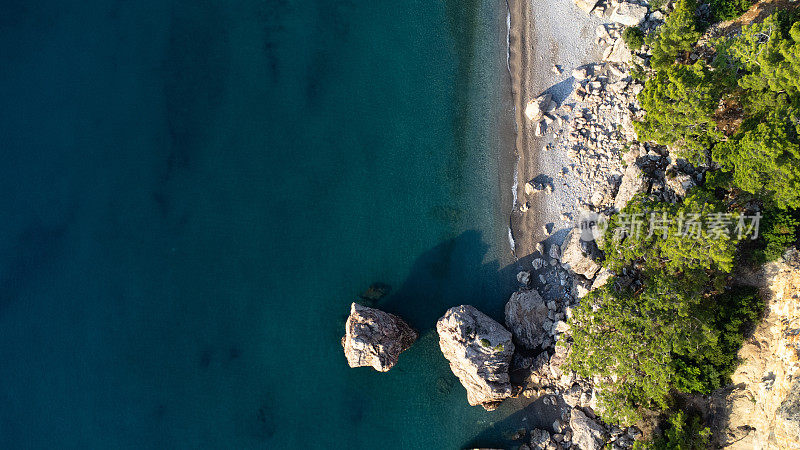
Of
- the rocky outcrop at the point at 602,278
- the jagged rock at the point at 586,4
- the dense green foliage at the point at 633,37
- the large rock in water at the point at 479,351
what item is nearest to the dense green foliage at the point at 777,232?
the rocky outcrop at the point at 602,278

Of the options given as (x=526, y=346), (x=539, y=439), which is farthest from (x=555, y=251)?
(x=539, y=439)

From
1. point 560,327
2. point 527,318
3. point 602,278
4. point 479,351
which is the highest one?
point 602,278

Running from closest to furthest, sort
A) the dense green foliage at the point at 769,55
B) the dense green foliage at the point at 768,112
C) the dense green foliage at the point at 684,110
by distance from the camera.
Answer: the dense green foliage at the point at 768,112 < the dense green foliage at the point at 769,55 < the dense green foliage at the point at 684,110

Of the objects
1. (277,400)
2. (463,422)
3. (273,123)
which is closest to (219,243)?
(273,123)

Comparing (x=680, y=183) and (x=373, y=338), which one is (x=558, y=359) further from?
(x=680, y=183)

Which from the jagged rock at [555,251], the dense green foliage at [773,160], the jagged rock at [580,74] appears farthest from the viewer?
the jagged rock at [580,74]

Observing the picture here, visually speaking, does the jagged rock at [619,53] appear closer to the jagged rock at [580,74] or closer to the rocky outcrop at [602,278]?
the jagged rock at [580,74]
